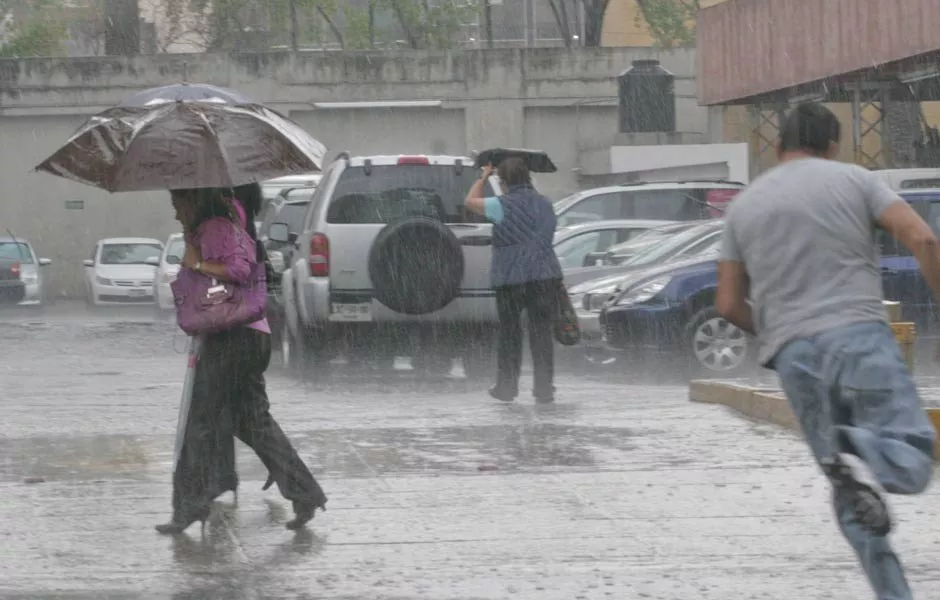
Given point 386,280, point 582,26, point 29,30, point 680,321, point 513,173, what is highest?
point 582,26

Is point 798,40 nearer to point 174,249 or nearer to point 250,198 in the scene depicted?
point 174,249

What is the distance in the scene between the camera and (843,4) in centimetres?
2514

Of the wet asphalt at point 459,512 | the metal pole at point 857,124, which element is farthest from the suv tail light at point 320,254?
the metal pole at point 857,124

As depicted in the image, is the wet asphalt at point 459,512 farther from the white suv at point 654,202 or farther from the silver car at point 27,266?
the silver car at point 27,266

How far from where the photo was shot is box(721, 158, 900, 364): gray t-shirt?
18.3 feet

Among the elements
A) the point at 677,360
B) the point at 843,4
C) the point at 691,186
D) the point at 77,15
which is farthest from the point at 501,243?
the point at 77,15

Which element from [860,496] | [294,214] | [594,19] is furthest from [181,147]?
[594,19]

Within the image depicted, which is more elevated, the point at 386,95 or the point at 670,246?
the point at 386,95

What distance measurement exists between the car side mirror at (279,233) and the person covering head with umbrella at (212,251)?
309 inches

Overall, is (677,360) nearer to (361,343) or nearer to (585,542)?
(361,343)

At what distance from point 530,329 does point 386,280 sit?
220cm

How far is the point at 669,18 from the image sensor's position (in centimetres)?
5178

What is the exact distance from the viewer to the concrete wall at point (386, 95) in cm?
3716

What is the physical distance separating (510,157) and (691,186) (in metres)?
9.12
